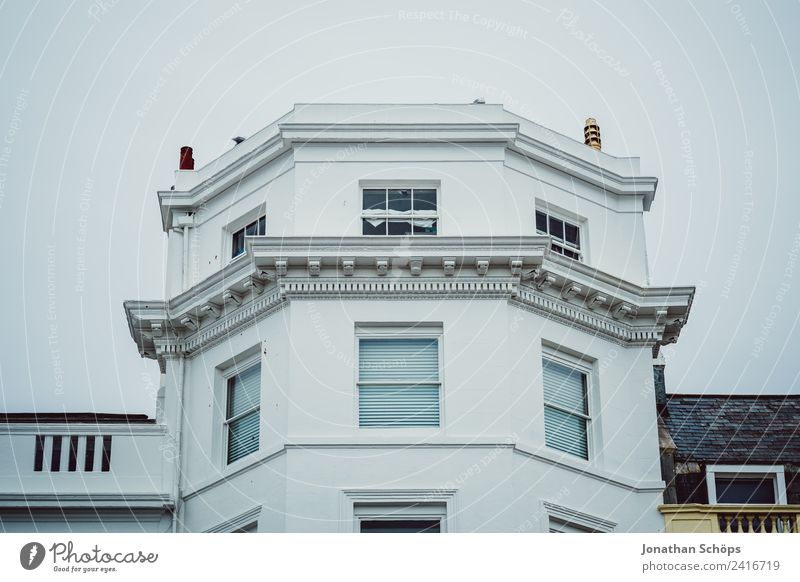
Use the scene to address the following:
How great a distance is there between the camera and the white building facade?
2769 cm

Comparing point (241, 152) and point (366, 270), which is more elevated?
point (241, 152)

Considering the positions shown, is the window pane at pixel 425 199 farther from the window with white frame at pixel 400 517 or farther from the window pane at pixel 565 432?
the window with white frame at pixel 400 517

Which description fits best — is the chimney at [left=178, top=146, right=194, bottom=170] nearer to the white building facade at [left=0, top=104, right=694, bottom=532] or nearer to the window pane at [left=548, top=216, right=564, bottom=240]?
the white building facade at [left=0, top=104, right=694, bottom=532]

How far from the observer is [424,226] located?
2961 centimetres

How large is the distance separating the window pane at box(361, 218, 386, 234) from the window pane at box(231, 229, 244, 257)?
2.08 metres

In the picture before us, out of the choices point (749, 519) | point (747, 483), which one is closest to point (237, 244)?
point (747, 483)

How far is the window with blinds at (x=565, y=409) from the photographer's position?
28.8 m

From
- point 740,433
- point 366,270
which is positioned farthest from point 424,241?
point 740,433

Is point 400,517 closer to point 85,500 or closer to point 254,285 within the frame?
point 254,285

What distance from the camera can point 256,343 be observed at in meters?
29.2

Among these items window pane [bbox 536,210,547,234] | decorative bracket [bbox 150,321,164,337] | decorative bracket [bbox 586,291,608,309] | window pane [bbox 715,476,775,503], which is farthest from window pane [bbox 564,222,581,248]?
decorative bracket [bbox 150,321,164,337]
